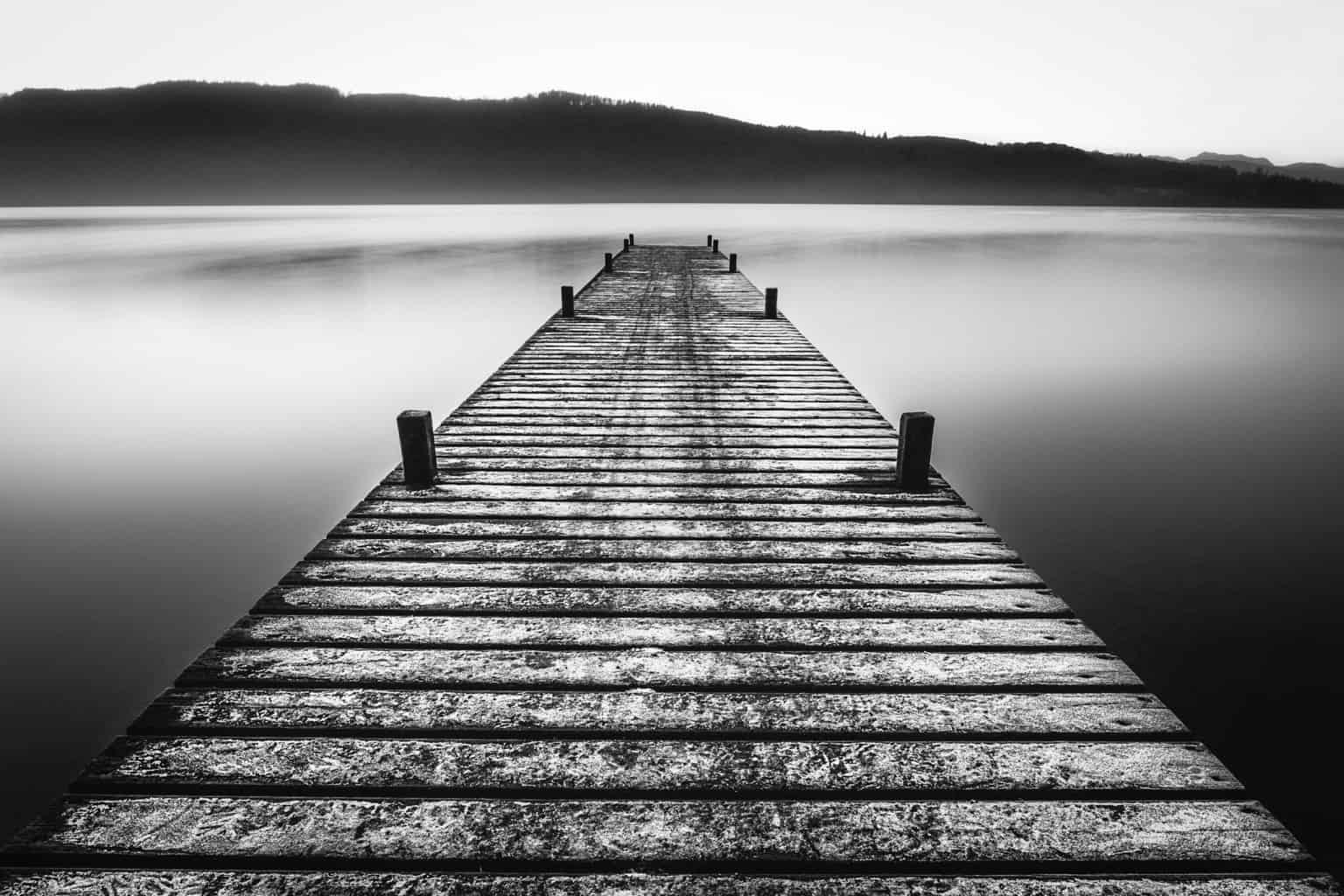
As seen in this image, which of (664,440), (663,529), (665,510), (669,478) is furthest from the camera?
(664,440)

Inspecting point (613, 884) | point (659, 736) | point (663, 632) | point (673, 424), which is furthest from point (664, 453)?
point (613, 884)

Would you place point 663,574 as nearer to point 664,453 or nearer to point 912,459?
point 664,453

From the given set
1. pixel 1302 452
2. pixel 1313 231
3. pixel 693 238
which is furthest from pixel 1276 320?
pixel 1313 231

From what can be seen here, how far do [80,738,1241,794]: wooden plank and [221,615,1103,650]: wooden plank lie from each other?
66cm

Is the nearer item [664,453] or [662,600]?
[662,600]

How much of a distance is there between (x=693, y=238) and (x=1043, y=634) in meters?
50.8

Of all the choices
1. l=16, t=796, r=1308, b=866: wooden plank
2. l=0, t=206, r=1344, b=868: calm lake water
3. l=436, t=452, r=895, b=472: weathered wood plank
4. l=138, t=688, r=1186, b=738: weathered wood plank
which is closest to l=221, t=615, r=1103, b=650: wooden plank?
l=138, t=688, r=1186, b=738: weathered wood plank

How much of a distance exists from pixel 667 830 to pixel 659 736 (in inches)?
17.5

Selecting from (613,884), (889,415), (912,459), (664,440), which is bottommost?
(889,415)

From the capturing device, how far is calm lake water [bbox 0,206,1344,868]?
19.1ft

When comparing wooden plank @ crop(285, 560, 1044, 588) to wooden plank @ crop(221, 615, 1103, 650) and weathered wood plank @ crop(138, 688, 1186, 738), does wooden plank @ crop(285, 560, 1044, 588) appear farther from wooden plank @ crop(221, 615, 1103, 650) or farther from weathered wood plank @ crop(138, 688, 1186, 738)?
weathered wood plank @ crop(138, 688, 1186, 738)

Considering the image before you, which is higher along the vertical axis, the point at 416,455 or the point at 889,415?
the point at 416,455

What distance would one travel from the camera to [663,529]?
4633 millimetres

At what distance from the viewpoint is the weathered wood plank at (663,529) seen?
4512 mm
